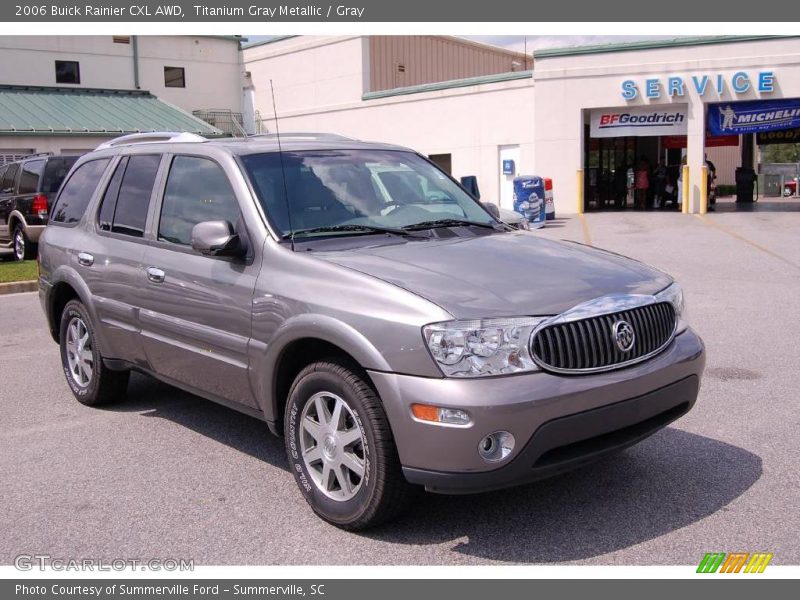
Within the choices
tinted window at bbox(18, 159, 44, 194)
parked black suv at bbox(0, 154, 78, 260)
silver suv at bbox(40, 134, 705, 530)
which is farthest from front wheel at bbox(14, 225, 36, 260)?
silver suv at bbox(40, 134, 705, 530)

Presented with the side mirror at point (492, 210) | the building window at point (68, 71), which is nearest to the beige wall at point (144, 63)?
the building window at point (68, 71)

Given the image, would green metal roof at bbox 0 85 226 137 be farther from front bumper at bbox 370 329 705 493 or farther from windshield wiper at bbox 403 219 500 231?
front bumper at bbox 370 329 705 493

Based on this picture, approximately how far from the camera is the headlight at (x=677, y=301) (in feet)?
14.2

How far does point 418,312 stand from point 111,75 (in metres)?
40.8

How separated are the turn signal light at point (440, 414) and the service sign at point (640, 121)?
83.8 feet

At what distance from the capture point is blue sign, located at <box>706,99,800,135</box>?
1022 inches

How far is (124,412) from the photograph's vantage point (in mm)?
6301

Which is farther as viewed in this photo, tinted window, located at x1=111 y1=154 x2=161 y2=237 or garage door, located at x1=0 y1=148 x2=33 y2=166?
garage door, located at x1=0 y1=148 x2=33 y2=166

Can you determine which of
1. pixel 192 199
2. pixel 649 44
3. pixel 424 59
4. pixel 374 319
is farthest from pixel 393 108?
pixel 374 319

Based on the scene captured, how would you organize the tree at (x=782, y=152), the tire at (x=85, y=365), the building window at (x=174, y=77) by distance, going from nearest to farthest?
the tire at (x=85, y=365) < the building window at (x=174, y=77) < the tree at (x=782, y=152)

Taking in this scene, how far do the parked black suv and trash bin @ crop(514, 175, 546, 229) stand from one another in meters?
11.4

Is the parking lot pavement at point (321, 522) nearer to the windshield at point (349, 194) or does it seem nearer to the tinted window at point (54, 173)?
the windshield at point (349, 194)

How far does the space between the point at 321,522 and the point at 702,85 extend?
2502 cm

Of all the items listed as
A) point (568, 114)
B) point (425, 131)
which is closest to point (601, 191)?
point (568, 114)
